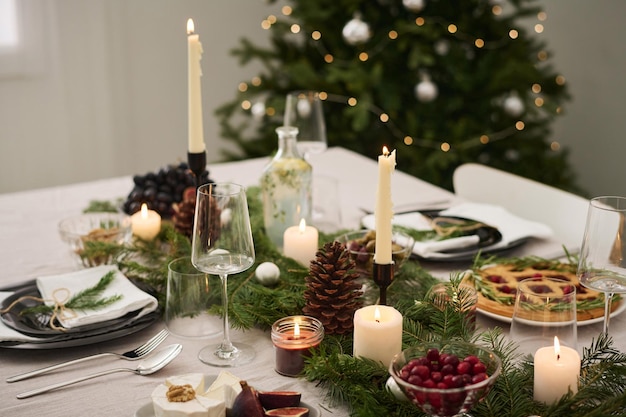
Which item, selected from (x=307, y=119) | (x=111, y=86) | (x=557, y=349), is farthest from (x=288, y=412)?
(x=111, y=86)

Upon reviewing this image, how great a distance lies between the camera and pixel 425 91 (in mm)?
2947

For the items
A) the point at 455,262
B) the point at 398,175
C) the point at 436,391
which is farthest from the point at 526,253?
the point at 436,391

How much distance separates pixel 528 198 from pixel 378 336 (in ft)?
3.63

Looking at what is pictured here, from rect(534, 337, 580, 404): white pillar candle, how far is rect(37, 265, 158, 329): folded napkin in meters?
0.61

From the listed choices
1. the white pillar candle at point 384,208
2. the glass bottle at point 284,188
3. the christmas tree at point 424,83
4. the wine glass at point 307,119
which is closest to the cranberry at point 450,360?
the white pillar candle at point 384,208

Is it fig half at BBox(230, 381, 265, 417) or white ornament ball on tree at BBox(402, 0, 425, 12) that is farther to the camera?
white ornament ball on tree at BBox(402, 0, 425, 12)

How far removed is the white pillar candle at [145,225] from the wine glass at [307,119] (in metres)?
0.40

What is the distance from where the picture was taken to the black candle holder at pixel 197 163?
4.78 feet

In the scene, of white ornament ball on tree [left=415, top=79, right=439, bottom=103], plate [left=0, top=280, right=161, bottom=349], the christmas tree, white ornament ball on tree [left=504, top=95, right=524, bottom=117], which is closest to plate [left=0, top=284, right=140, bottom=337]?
plate [left=0, top=280, right=161, bottom=349]

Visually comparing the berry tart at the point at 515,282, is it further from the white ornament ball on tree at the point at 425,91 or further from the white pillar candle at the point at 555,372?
the white ornament ball on tree at the point at 425,91

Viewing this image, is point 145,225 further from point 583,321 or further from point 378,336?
point 583,321

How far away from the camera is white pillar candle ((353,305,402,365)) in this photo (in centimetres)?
104

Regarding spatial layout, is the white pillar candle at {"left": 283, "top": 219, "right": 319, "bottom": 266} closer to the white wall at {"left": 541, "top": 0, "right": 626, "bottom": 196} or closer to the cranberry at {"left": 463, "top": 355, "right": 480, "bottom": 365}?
the cranberry at {"left": 463, "top": 355, "right": 480, "bottom": 365}

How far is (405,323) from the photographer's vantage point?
45.5 inches
